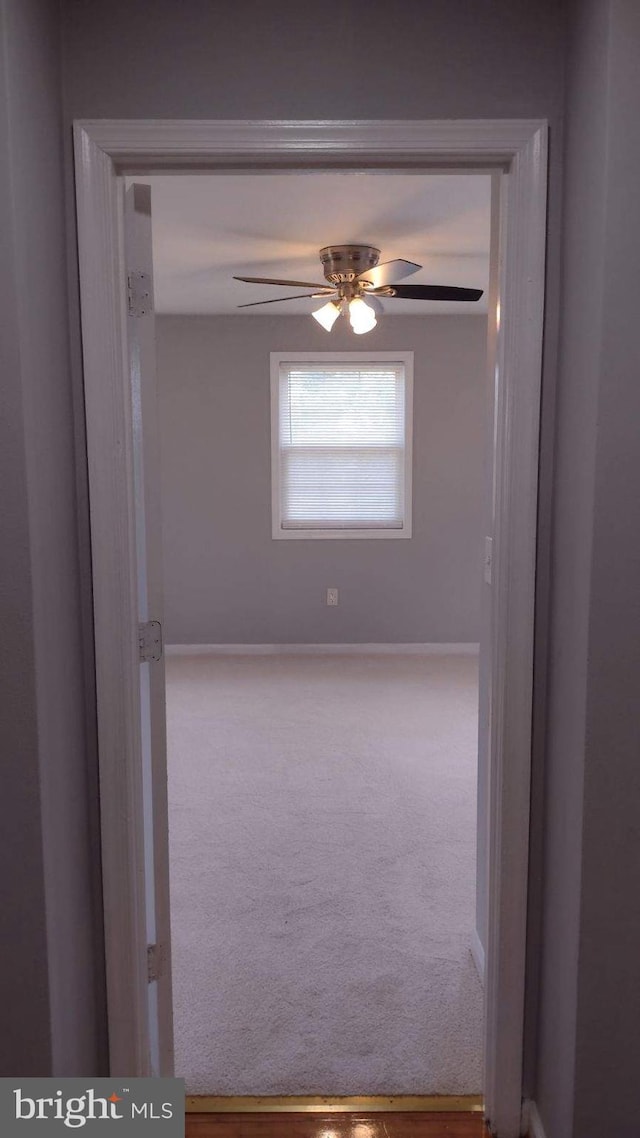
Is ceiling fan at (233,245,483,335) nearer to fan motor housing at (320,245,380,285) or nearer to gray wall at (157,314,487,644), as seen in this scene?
fan motor housing at (320,245,380,285)

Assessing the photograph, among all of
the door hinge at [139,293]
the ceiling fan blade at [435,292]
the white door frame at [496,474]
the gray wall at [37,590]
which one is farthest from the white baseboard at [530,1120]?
the ceiling fan blade at [435,292]

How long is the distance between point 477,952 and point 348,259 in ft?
10.4

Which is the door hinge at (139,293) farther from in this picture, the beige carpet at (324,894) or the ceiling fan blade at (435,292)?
the ceiling fan blade at (435,292)

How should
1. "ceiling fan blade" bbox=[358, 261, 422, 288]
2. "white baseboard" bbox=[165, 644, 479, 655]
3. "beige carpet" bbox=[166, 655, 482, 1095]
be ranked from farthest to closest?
1. "white baseboard" bbox=[165, 644, 479, 655]
2. "ceiling fan blade" bbox=[358, 261, 422, 288]
3. "beige carpet" bbox=[166, 655, 482, 1095]

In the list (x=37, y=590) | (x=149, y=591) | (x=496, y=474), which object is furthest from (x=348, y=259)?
(x=37, y=590)

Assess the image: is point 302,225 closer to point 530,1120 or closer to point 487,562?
point 487,562

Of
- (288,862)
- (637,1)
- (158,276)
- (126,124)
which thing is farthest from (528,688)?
(158,276)

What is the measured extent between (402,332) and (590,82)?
4677 mm

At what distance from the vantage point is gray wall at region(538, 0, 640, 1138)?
4.58 ft

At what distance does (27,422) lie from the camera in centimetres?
138

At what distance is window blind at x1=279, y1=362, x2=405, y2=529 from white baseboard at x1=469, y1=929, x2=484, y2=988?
3988mm

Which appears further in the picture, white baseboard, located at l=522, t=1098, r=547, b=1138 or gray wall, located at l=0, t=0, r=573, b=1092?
white baseboard, located at l=522, t=1098, r=547, b=1138

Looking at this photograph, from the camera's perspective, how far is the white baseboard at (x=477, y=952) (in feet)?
7.80

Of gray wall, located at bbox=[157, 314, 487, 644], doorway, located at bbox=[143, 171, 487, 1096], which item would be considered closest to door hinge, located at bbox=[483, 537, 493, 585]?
doorway, located at bbox=[143, 171, 487, 1096]
